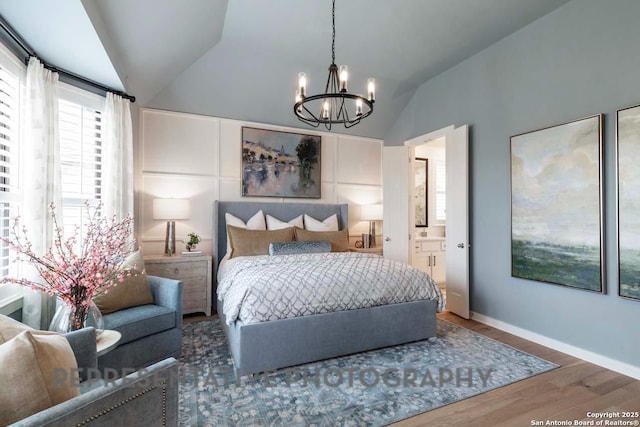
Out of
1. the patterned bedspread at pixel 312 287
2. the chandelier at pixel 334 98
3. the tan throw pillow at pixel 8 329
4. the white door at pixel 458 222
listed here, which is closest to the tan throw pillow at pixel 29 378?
the tan throw pillow at pixel 8 329

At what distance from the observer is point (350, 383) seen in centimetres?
232

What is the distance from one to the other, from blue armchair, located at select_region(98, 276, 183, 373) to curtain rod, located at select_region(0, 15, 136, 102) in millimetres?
1905

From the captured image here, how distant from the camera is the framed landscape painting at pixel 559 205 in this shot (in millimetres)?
2699

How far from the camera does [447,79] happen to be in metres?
4.25

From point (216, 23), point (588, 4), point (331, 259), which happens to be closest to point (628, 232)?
point (588, 4)

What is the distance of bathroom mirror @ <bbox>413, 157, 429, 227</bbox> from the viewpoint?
589 cm

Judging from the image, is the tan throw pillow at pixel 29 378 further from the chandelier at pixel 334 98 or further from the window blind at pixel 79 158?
the window blind at pixel 79 158

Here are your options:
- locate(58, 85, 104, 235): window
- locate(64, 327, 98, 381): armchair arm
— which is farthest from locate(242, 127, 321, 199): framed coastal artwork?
locate(64, 327, 98, 381): armchair arm

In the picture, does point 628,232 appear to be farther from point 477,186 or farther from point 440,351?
point 440,351

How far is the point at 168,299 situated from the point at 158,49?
7.86 ft

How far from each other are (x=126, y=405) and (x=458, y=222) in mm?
3826

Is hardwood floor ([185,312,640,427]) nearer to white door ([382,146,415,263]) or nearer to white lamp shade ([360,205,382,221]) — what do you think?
white door ([382,146,415,263])

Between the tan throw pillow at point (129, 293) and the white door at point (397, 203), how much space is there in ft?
10.7

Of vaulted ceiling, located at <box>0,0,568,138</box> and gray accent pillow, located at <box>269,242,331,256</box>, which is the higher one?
vaulted ceiling, located at <box>0,0,568,138</box>
